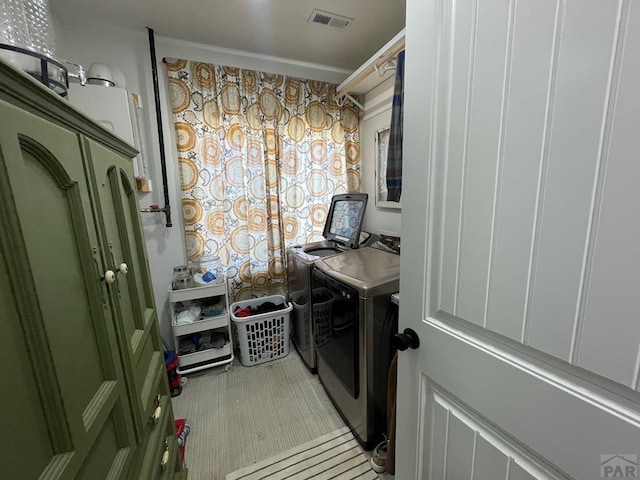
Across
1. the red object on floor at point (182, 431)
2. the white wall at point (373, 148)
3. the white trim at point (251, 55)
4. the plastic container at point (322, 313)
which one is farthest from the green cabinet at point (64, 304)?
the white wall at point (373, 148)

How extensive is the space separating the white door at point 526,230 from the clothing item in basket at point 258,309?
5.34ft

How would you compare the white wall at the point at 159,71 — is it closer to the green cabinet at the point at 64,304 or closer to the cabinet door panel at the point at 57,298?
the green cabinet at the point at 64,304

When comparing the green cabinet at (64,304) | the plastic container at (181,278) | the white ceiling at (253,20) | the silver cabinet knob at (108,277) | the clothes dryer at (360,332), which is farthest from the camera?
the plastic container at (181,278)

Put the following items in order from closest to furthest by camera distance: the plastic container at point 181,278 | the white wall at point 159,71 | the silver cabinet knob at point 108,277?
the silver cabinet knob at point 108,277 → the white wall at point 159,71 → the plastic container at point 181,278

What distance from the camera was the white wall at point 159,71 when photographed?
180cm

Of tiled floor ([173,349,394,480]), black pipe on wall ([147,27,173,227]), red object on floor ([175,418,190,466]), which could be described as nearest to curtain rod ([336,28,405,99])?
black pipe on wall ([147,27,173,227])

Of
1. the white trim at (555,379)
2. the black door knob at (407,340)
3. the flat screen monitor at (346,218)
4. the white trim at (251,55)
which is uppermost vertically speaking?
the white trim at (251,55)

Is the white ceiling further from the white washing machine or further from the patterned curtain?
the white washing machine

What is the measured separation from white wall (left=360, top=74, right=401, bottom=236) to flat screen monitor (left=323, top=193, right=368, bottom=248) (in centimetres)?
37

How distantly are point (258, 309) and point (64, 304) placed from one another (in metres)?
1.83

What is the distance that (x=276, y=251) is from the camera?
2.44 metres

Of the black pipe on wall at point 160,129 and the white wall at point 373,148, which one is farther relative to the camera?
the white wall at point 373,148

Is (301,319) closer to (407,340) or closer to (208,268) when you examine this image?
(208,268)
